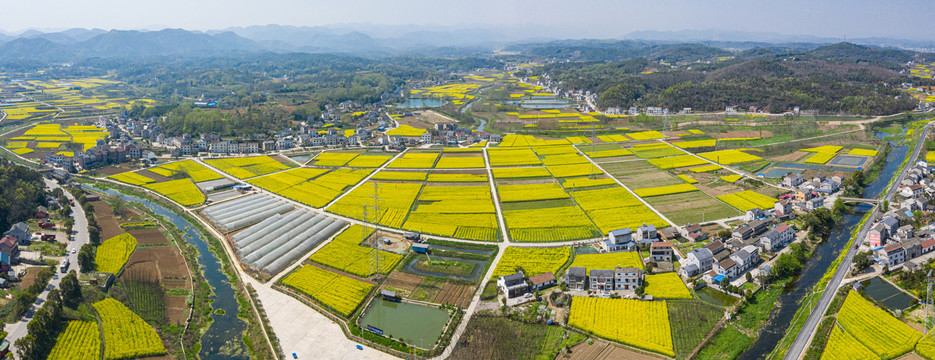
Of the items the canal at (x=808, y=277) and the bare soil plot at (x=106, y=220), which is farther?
the bare soil plot at (x=106, y=220)

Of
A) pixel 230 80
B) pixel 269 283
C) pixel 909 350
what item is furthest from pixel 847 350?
pixel 230 80

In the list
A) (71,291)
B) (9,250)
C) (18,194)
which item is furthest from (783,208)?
(18,194)

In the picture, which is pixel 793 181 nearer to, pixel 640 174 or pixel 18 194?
pixel 640 174

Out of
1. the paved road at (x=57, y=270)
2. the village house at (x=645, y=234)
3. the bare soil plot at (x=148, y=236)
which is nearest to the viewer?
the paved road at (x=57, y=270)

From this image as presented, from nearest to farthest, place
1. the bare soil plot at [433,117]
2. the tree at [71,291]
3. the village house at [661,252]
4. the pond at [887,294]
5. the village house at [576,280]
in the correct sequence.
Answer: the pond at [887,294], the tree at [71,291], the village house at [576,280], the village house at [661,252], the bare soil plot at [433,117]

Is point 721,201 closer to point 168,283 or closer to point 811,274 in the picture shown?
point 811,274

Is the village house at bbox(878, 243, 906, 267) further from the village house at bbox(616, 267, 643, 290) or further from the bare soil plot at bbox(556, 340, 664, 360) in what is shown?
the bare soil plot at bbox(556, 340, 664, 360)

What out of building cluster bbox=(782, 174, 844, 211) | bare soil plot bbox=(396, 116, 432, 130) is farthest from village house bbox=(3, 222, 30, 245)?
building cluster bbox=(782, 174, 844, 211)

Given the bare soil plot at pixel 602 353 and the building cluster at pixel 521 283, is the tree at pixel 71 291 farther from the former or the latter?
the bare soil plot at pixel 602 353

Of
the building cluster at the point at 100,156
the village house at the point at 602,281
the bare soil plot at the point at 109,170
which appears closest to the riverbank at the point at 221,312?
the village house at the point at 602,281
